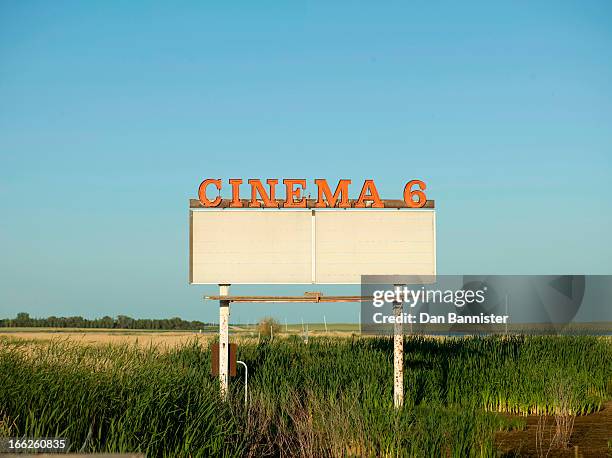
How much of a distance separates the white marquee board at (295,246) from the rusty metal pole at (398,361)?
968 millimetres

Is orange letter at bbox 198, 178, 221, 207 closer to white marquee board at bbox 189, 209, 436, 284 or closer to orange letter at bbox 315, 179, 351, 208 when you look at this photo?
white marquee board at bbox 189, 209, 436, 284

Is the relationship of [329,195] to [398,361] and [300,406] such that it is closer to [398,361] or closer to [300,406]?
[398,361]

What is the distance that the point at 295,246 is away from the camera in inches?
838

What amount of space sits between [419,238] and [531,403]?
Result: 520cm

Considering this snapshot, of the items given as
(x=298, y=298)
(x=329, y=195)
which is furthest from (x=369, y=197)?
(x=298, y=298)

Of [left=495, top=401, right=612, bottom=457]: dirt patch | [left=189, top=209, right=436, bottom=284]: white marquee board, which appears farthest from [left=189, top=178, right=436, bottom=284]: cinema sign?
[left=495, top=401, right=612, bottom=457]: dirt patch

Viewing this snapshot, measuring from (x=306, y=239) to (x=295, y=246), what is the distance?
331 millimetres

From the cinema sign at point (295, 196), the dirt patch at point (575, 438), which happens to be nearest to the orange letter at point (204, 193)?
the cinema sign at point (295, 196)

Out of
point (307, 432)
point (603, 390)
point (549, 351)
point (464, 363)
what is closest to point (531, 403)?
point (464, 363)

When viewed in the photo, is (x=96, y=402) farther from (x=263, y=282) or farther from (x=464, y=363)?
(x=464, y=363)

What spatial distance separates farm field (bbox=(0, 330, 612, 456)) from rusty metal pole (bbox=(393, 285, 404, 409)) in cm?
30

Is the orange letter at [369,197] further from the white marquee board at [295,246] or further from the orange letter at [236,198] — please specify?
the orange letter at [236,198]

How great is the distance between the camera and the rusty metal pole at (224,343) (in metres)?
19.7

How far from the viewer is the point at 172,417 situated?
1386 cm
